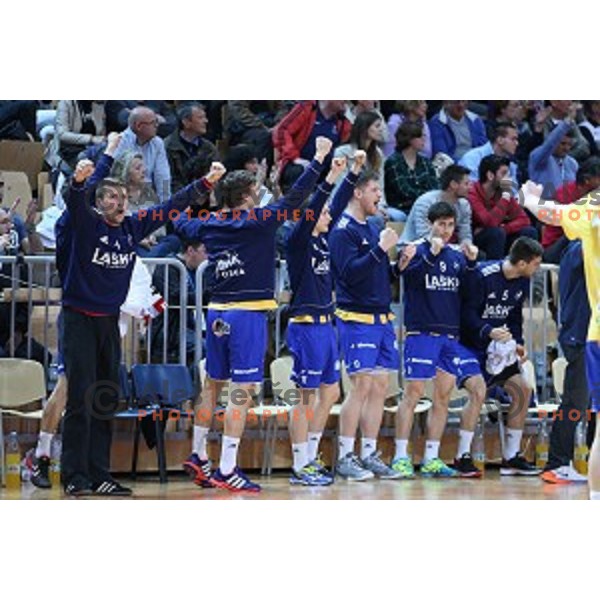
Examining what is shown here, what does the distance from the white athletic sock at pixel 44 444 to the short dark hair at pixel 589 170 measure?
18.1 ft

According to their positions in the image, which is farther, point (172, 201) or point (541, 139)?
point (541, 139)

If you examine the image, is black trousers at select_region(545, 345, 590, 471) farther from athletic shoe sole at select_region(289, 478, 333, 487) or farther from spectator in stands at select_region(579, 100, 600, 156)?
spectator in stands at select_region(579, 100, 600, 156)

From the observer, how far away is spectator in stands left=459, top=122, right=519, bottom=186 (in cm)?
1427

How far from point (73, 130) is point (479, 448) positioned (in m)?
4.10

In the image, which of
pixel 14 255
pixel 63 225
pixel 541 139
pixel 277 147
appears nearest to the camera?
pixel 63 225

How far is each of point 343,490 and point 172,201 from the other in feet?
6.75

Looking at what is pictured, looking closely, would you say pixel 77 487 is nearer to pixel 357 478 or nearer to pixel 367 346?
pixel 357 478

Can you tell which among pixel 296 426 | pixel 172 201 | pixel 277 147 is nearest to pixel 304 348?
pixel 296 426

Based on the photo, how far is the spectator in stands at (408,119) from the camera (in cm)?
1420

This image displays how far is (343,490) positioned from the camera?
10.4m

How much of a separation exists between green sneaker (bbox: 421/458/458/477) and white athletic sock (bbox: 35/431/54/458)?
8.64 ft

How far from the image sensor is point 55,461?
34.6 ft

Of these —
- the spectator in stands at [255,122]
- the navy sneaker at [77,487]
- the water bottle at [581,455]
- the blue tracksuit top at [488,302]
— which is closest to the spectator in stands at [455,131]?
→ the spectator in stands at [255,122]

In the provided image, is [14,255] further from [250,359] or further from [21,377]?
[250,359]
